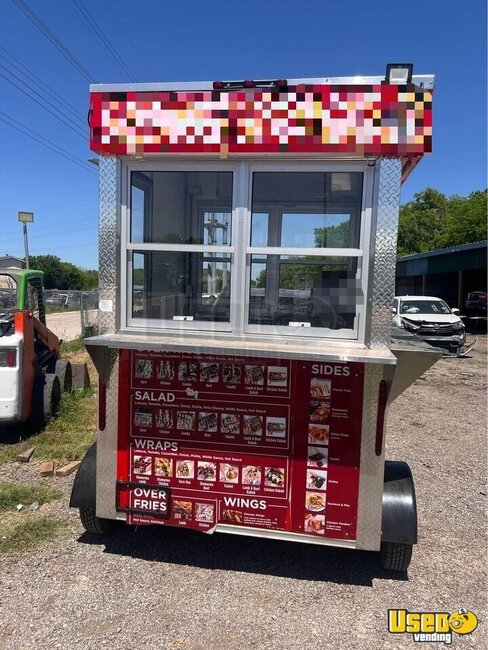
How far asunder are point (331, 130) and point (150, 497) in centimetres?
261

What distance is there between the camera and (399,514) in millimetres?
3166

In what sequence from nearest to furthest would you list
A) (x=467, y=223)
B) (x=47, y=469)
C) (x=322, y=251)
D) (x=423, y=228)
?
(x=322, y=251) → (x=47, y=469) → (x=467, y=223) → (x=423, y=228)

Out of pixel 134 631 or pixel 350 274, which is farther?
pixel 350 274

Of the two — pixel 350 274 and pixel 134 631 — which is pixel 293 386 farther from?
pixel 134 631

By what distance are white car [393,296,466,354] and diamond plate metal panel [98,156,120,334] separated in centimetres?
1269

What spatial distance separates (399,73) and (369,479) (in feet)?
7.94

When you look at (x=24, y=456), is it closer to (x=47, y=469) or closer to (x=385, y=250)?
(x=47, y=469)

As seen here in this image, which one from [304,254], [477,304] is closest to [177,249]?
[304,254]

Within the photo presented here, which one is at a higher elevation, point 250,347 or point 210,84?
point 210,84

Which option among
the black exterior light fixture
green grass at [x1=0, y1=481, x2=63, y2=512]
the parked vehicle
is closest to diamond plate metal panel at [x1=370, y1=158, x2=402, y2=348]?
the black exterior light fixture

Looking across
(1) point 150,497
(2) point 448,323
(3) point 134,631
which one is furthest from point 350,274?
(2) point 448,323

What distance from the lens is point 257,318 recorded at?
10.4 ft

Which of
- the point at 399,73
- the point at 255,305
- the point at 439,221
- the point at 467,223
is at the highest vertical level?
the point at 439,221

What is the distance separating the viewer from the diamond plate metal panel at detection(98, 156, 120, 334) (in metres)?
3.19
